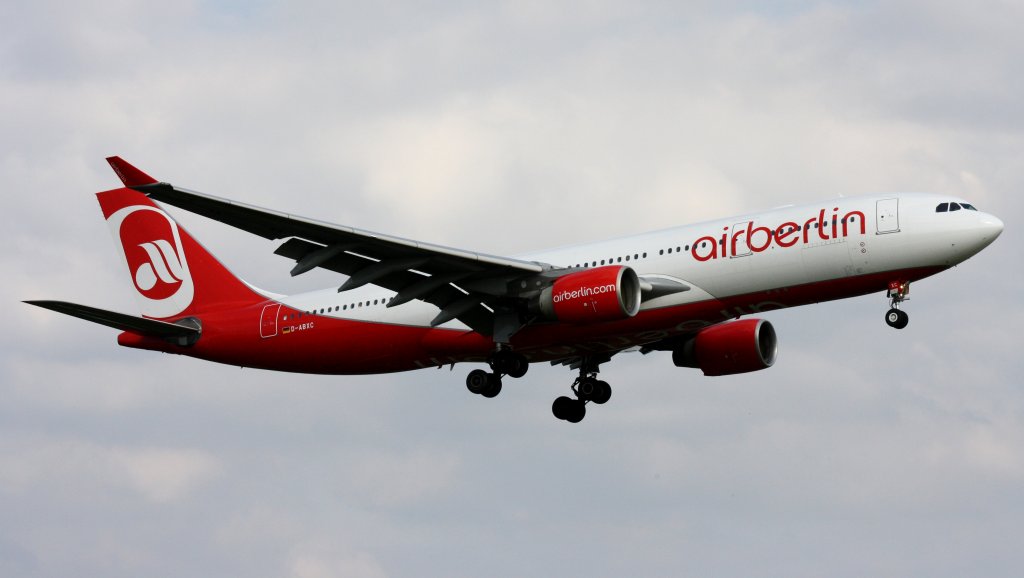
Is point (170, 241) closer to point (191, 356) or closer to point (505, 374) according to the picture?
point (191, 356)

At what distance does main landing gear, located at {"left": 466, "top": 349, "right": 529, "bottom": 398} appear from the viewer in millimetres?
45125

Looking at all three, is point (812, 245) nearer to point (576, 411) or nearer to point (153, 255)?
point (576, 411)

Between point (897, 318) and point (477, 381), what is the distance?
40.2ft

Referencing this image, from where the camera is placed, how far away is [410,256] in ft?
139

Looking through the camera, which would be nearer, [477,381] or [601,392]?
[477,381]

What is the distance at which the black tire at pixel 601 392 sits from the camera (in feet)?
162

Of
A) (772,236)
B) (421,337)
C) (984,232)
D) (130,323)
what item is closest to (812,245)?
(772,236)

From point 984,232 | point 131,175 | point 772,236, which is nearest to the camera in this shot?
point 131,175

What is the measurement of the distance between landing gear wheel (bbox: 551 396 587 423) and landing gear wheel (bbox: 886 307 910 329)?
39.4ft

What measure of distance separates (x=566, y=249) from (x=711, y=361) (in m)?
6.52

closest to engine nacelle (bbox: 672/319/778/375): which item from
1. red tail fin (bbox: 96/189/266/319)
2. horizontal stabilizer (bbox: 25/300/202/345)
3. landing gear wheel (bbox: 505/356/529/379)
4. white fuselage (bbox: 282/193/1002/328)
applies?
white fuselage (bbox: 282/193/1002/328)

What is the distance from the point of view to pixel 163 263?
174ft

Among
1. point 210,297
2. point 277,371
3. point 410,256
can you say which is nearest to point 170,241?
point 210,297

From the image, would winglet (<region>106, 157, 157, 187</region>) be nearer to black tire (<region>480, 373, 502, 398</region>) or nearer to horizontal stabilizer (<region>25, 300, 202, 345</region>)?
horizontal stabilizer (<region>25, 300, 202, 345</region>)
